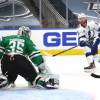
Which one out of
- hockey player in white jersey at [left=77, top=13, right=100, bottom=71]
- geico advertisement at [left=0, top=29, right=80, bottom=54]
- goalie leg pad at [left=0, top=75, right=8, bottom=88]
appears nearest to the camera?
goalie leg pad at [left=0, top=75, right=8, bottom=88]

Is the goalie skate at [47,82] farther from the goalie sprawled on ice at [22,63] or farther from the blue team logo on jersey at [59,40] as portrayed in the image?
the blue team logo on jersey at [59,40]

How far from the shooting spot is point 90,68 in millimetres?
5816

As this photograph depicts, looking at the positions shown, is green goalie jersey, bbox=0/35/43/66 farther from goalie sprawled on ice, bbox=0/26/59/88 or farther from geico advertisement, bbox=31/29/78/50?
geico advertisement, bbox=31/29/78/50

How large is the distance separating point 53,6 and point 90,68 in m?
4.12

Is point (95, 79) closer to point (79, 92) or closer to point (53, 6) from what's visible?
point (79, 92)

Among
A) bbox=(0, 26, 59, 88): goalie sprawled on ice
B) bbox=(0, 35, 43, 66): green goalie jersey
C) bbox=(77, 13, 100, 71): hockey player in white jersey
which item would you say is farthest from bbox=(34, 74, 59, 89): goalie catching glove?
bbox=(77, 13, 100, 71): hockey player in white jersey

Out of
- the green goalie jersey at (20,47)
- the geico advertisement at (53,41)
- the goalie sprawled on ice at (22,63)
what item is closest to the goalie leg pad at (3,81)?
the goalie sprawled on ice at (22,63)

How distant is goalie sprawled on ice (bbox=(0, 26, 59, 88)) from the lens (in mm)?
4469

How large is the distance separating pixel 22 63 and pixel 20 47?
0.55 feet

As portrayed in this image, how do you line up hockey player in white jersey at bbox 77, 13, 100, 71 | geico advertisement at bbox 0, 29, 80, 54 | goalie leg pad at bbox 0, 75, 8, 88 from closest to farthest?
goalie leg pad at bbox 0, 75, 8, 88
hockey player in white jersey at bbox 77, 13, 100, 71
geico advertisement at bbox 0, 29, 80, 54

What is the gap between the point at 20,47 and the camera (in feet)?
14.7

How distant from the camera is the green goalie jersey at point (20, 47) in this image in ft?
14.7

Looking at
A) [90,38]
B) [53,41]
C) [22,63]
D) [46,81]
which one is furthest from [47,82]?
[53,41]

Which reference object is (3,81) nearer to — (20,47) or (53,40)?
(20,47)
